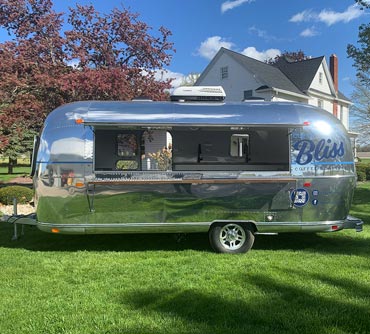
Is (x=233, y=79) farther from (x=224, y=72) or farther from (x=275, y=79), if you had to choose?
(x=275, y=79)

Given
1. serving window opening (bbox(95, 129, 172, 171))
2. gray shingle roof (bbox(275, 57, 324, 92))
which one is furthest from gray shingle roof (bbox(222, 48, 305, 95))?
serving window opening (bbox(95, 129, 172, 171))

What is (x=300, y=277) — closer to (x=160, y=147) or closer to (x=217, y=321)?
(x=217, y=321)

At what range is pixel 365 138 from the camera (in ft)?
119

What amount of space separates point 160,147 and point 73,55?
289 inches

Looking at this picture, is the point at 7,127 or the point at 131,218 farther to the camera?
the point at 7,127

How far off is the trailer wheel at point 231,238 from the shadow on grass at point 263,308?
1460mm

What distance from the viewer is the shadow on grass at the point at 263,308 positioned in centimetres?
412

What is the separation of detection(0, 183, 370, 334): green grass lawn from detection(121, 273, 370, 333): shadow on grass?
0.01 metres

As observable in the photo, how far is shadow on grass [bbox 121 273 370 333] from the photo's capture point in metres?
4.12

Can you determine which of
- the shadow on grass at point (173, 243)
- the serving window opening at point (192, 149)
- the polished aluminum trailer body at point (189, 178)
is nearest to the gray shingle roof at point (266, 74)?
the shadow on grass at point (173, 243)

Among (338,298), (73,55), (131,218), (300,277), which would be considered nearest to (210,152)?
(131,218)

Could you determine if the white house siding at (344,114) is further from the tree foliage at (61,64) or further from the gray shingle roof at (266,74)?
the tree foliage at (61,64)

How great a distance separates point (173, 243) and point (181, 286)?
2446mm

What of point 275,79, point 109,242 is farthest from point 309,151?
point 275,79
